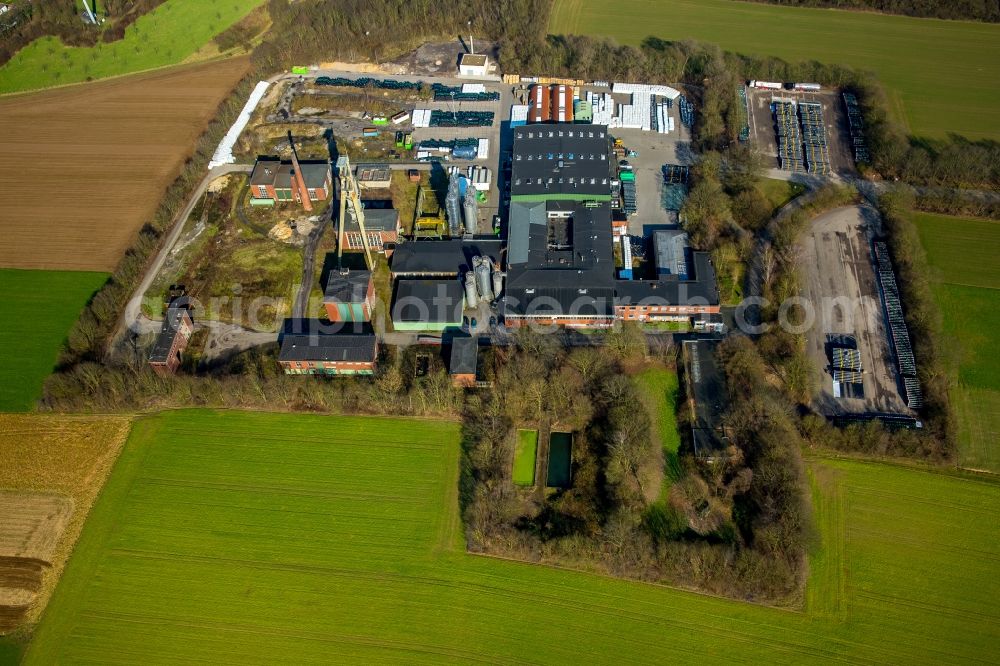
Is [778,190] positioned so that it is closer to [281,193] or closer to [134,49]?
[281,193]

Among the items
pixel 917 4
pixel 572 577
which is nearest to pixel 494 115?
pixel 572 577

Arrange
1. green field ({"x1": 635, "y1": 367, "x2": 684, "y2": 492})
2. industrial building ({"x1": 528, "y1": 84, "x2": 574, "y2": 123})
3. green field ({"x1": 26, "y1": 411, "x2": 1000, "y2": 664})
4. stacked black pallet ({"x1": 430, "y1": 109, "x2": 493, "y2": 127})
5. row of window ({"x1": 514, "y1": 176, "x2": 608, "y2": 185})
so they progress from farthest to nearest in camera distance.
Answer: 1. stacked black pallet ({"x1": 430, "y1": 109, "x2": 493, "y2": 127})
2. industrial building ({"x1": 528, "y1": 84, "x2": 574, "y2": 123})
3. row of window ({"x1": 514, "y1": 176, "x2": 608, "y2": 185})
4. green field ({"x1": 635, "y1": 367, "x2": 684, "y2": 492})
5. green field ({"x1": 26, "y1": 411, "x2": 1000, "y2": 664})

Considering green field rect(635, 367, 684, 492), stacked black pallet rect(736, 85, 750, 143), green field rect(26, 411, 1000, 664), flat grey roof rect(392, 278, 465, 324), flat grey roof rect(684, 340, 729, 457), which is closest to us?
green field rect(26, 411, 1000, 664)

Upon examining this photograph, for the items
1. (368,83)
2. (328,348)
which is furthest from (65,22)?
(328,348)

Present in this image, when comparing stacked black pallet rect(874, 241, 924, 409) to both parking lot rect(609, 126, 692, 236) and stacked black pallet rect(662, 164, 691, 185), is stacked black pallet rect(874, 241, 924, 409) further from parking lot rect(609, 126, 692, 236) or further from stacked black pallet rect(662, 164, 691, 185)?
stacked black pallet rect(662, 164, 691, 185)

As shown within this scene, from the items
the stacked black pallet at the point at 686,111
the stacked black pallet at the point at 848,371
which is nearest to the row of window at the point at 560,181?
the stacked black pallet at the point at 686,111

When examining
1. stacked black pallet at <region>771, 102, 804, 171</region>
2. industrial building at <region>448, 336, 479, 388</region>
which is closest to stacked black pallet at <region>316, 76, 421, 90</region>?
industrial building at <region>448, 336, 479, 388</region>

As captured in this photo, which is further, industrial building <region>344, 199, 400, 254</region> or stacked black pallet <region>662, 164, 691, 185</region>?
stacked black pallet <region>662, 164, 691, 185</region>

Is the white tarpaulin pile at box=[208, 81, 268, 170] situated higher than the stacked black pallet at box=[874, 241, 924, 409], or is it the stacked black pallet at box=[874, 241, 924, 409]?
the white tarpaulin pile at box=[208, 81, 268, 170]

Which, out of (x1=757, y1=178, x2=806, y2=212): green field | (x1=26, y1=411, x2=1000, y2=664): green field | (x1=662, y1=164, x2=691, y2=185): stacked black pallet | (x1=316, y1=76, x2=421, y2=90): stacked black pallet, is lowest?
(x1=26, y1=411, x2=1000, y2=664): green field
